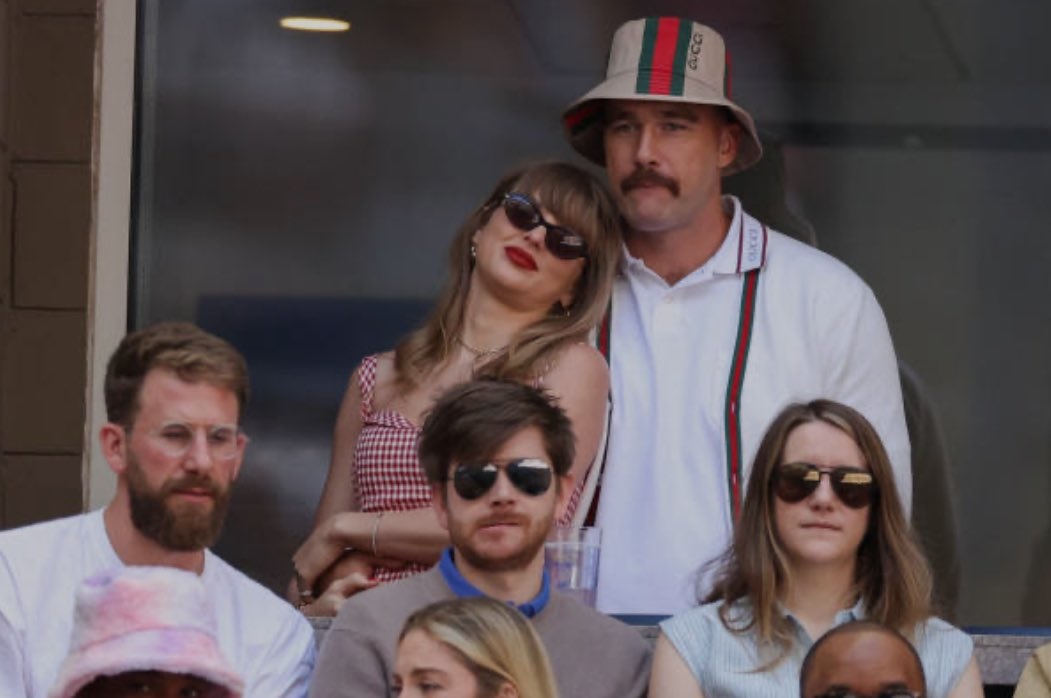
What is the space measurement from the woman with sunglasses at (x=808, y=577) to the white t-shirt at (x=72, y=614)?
65cm

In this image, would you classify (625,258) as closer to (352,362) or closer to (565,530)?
(565,530)

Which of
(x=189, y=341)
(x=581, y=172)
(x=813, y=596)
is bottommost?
(x=813, y=596)

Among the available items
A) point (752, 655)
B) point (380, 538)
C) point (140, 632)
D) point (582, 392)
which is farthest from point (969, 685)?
point (140, 632)

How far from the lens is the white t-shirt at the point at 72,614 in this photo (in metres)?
4.20

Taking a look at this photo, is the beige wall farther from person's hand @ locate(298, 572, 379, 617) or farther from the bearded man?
the bearded man

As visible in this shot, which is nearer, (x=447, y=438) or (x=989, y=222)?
(x=447, y=438)

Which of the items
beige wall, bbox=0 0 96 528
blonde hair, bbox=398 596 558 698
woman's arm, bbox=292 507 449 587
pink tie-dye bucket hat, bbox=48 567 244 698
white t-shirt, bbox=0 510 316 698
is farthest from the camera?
beige wall, bbox=0 0 96 528

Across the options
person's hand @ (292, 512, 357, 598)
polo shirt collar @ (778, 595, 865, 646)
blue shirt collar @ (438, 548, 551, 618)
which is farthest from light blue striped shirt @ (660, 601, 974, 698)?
person's hand @ (292, 512, 357, 598)

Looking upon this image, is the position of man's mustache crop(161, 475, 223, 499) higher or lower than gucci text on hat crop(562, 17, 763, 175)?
lower

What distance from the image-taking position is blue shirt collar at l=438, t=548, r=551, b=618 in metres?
4.34

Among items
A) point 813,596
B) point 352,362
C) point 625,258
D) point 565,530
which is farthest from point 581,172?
point 352,362

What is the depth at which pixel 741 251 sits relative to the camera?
5465 millimetres

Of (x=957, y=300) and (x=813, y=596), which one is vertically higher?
(x=957, y=300)

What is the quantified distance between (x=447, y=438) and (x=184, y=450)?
46cm
